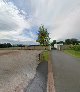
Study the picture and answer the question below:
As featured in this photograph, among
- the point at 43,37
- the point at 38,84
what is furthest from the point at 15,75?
the point at 43,37

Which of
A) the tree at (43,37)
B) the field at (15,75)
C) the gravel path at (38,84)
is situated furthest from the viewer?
the tree at (43,37)

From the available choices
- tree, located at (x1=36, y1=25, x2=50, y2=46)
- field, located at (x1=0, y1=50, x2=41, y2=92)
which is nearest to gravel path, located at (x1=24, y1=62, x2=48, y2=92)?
field, located at (x1=0, y1=50, x2=41, y2=92)

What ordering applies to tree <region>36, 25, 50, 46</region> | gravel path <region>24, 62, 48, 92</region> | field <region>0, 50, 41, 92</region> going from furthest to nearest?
tree <region>36, 25, 50, 46</region>, field <region>0, 50, 41, 92</region>, gravel path <region>24, 62, 48, 92</region>

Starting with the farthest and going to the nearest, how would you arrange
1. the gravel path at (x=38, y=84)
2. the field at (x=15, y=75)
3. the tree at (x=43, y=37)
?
the tree at (x=43, y=37) < the field at (x=15, y=75) < the gravel path at (x=38, y=84)

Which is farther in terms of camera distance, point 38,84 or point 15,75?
point 15,75

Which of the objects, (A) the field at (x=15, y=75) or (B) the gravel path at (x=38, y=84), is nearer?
(B) the gravel path at (x=38, y=84)

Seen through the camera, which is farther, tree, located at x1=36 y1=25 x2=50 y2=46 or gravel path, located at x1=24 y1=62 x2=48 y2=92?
tree, located at x1=36 y1=25 x2=50 y2=46

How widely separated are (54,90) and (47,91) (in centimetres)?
44

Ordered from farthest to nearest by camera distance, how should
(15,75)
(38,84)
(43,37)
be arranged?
(43,37) → (15,75) → (38,84)

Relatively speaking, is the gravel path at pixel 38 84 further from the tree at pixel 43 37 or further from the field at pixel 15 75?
the tree at pixel 43 37

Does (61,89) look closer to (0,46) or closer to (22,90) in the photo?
(22,90)

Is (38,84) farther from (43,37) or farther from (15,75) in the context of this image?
(43,37)

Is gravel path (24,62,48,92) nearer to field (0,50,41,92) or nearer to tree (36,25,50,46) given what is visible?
field (0,50,41,92)

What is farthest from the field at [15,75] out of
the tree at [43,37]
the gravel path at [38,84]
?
the tree at [43,37]
